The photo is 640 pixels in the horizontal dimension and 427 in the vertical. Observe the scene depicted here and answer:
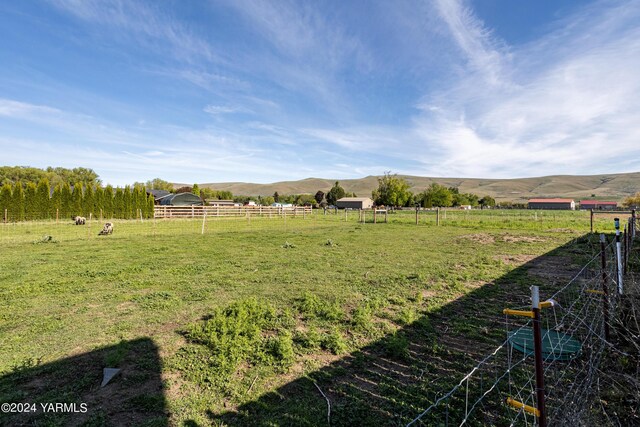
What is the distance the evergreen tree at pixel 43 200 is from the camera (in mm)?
29156

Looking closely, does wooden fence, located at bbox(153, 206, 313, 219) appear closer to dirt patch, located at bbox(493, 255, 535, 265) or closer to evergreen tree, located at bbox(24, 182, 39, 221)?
evergreen tree, located at bbox(24, 182, 39, 221)

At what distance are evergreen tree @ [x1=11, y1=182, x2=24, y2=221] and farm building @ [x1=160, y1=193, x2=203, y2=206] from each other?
18367mm

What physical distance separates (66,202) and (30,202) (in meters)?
2.65

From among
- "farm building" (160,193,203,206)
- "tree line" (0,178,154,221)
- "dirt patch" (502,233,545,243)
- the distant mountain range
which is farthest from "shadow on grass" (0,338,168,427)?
the distant mountain range

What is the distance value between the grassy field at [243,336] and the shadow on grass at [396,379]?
18 mm

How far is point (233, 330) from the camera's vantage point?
423 cm

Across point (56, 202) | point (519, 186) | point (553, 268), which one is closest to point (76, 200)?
point (56, 202)

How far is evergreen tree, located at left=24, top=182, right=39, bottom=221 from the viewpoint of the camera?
28703 millimetres

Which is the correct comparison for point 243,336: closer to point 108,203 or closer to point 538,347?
point 538,347

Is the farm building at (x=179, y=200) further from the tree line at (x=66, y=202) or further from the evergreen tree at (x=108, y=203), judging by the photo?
the evergreen tree at (x=108, y=203)

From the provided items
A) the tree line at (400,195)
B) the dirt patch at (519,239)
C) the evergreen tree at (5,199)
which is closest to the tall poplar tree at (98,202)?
the evergreen tree at (5,199)

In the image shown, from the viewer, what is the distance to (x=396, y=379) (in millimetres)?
3266

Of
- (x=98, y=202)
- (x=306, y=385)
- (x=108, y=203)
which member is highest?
(x=98, y=202)

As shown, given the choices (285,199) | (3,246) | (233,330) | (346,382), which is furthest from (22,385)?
(285,199)
